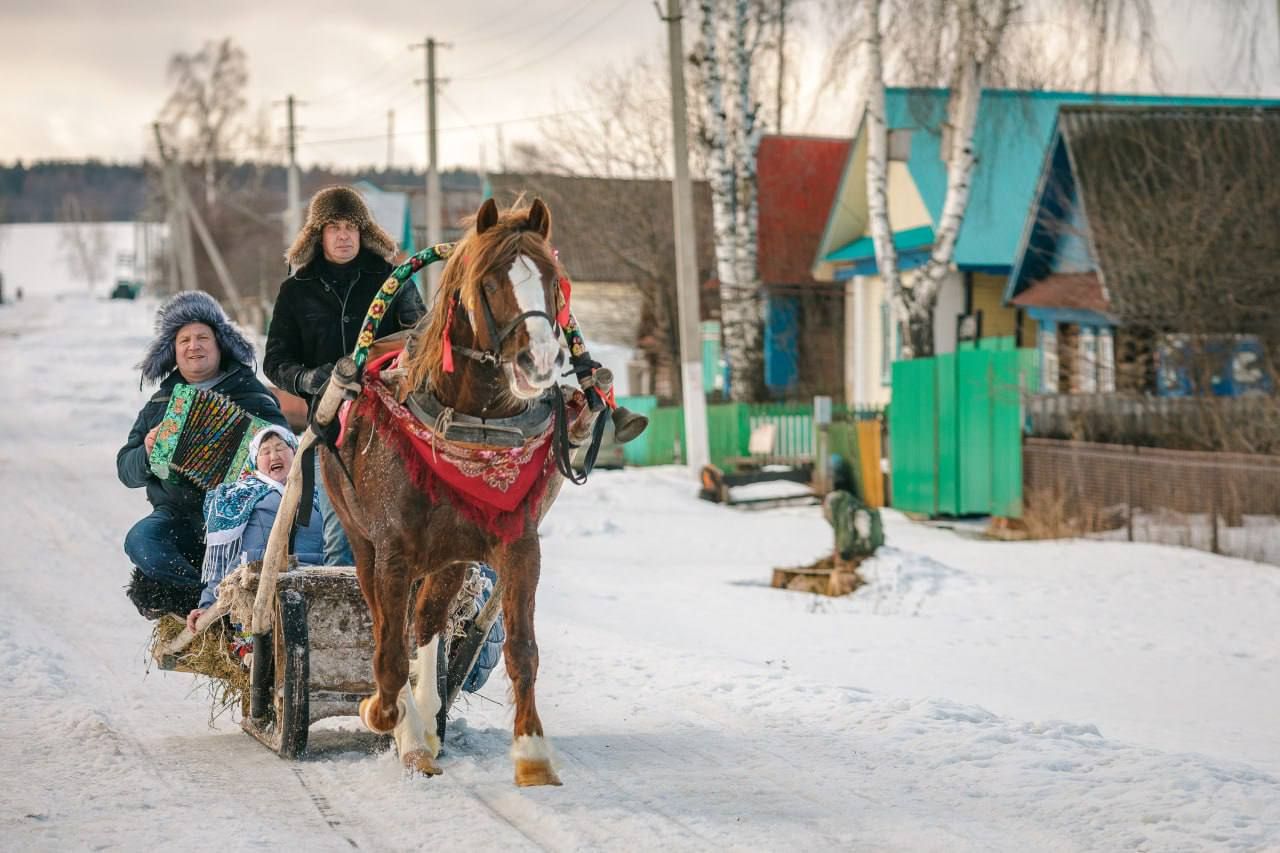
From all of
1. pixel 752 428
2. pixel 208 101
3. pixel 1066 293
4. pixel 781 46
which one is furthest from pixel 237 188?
pixel 1066 293

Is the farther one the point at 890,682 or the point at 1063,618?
the point at 1063,618

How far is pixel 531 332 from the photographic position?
495 cm

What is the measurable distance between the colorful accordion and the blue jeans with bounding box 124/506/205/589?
20 cm

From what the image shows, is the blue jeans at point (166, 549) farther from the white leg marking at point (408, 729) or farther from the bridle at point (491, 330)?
the bridle at point (491, 330)

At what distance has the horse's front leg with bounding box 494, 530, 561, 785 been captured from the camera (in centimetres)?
548

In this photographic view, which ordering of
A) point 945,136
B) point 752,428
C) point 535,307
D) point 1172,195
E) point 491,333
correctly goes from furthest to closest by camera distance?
point 752,428
point 945,136
point 1172,195
point 491,333
point 535,307

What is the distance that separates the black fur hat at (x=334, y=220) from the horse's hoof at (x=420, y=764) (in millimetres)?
2221

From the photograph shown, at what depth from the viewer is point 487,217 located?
5262mm

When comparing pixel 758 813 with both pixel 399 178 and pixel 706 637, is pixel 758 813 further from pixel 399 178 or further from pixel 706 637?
pixel 399 178

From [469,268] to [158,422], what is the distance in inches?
99.2

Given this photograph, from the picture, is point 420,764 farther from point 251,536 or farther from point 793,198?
point 793,198

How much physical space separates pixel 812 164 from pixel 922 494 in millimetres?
17151

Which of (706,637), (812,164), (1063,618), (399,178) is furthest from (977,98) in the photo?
(399,178)

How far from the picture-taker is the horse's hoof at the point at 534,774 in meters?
5.52
